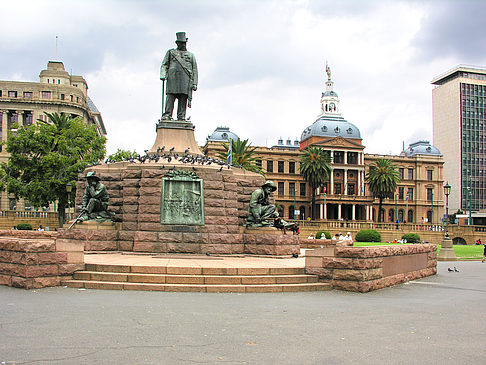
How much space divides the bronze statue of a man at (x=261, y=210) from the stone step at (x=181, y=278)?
17.3ft

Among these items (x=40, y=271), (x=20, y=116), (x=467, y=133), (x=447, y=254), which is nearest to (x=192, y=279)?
(x=40, y=271)

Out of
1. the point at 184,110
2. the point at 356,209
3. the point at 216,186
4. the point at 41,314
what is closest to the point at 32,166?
the point at 184,110

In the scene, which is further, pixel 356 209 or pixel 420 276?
pixel 356 209

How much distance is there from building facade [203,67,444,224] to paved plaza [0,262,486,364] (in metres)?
77.2

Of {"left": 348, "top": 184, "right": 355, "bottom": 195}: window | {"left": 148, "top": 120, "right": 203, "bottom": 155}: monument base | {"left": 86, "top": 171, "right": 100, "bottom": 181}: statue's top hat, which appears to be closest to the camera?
{"left": 86, "top": 171, "right": 100, "bottom": 181}: statue's top hat

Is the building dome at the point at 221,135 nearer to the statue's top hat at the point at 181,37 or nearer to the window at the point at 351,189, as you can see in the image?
the window at the point at 351,189

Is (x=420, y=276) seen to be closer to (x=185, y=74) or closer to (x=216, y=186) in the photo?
(x=216, y=186)

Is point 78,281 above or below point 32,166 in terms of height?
below

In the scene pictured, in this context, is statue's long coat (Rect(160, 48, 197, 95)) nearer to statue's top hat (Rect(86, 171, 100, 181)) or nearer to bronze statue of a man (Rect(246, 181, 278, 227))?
statue's top hat (Rect(86, 171, 100, 181))

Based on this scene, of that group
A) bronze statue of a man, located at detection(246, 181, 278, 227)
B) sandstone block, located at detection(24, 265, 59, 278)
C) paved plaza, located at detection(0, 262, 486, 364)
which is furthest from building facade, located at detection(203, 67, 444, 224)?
paved plaza, located at detection(0, 262, 486, 364)

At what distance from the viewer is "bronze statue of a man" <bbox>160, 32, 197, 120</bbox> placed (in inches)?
722

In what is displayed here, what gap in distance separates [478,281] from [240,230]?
25.0 feet

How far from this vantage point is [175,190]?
1543 cm

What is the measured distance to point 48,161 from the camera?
4550cm
